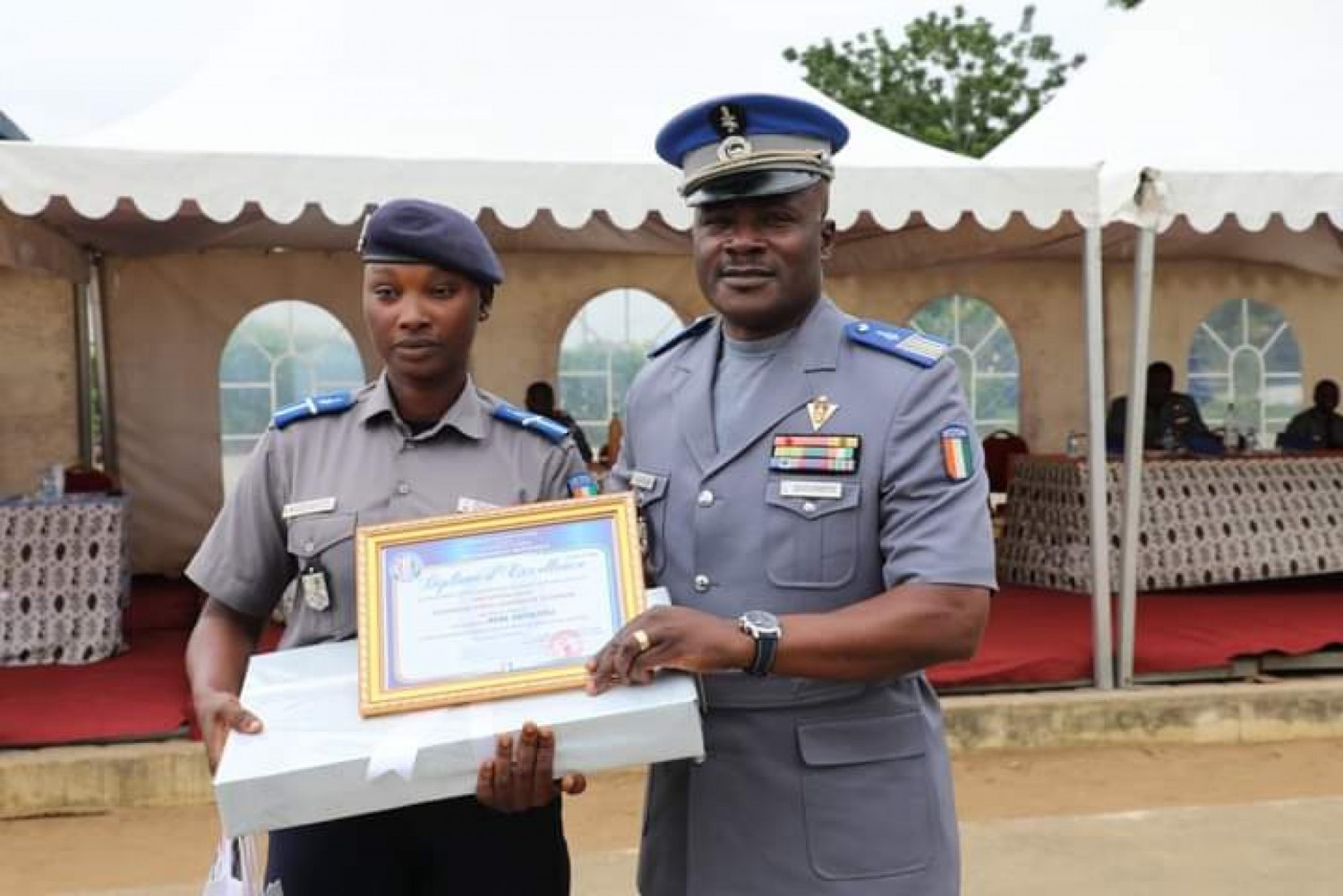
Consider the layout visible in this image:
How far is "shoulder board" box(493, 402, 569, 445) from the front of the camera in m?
2.03

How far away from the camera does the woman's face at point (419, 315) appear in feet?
6.13

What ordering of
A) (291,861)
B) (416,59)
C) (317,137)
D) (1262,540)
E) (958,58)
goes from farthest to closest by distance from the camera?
(958,58), (1262,540), (416,59), (317,137), (291,861)

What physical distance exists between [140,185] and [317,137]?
1102mm

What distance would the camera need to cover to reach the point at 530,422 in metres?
2.03

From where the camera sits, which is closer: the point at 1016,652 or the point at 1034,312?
the point at 1016,652

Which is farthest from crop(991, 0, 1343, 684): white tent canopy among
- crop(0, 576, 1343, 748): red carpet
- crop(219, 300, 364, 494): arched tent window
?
crop(219, 300, 364, 494): arched tent window

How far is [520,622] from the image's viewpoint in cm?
162

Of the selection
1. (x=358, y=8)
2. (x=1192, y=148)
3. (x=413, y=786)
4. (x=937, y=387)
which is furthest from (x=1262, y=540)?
(x=413, y=786)

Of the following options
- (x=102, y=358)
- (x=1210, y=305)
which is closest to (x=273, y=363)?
(x=102, y=358)

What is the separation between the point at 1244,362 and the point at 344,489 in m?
11.3

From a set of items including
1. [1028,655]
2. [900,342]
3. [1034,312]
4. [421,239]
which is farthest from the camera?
[1034,312]

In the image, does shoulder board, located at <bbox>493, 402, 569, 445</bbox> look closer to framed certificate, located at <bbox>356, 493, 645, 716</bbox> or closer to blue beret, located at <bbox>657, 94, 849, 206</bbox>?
framed certificate, located at <bbox>356, 493, 645, 716</bbox>

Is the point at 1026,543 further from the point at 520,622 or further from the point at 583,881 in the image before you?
the point at 520,622

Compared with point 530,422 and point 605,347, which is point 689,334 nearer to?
point 530,422
